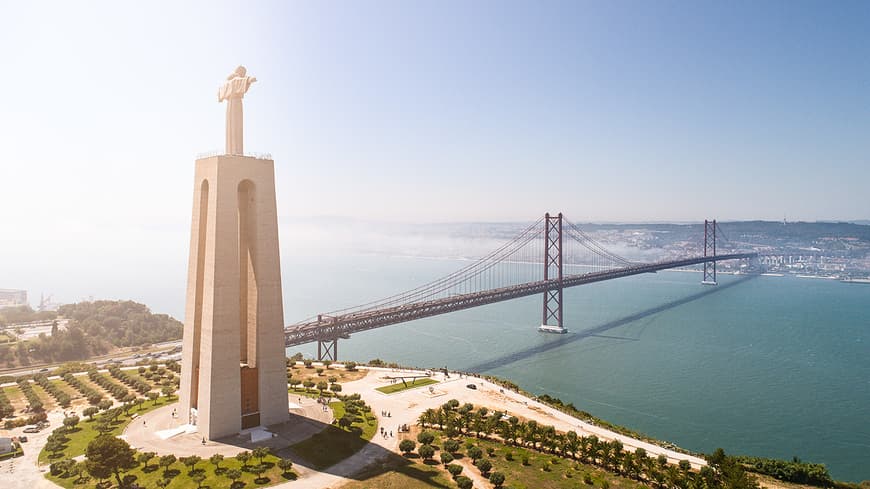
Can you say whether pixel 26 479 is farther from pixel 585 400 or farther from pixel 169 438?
pixel 585 400

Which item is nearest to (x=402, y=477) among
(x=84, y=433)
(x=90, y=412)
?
(x=84, y=433)

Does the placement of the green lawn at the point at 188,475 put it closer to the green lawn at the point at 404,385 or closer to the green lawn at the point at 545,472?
the green lawn at the point at 545,472

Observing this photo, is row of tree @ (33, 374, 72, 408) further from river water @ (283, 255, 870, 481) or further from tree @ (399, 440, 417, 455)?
river water @ (283, 255, 870, 481)

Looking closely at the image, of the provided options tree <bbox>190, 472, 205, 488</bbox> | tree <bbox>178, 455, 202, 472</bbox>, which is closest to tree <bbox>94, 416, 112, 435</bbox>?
tree <bbox>178, 455, 202, 472</bbox>

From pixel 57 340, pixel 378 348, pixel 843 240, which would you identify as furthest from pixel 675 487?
pixel 843 240

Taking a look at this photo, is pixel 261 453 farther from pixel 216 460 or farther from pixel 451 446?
pixel 451 446

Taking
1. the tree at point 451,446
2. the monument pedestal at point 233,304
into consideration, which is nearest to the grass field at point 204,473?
the monument pedestal at point 233,304
